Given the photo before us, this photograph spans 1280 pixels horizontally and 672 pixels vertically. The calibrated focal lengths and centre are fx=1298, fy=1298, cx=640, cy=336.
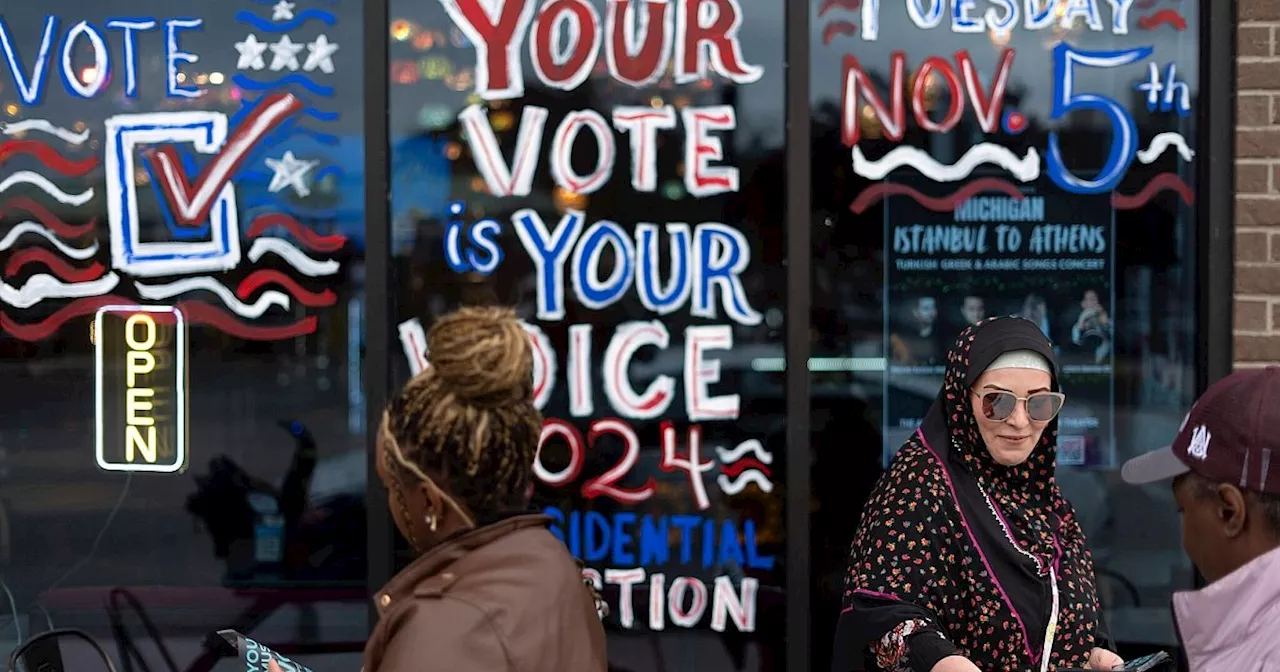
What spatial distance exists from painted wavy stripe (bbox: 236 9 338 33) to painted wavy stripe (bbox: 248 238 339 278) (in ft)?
2.38

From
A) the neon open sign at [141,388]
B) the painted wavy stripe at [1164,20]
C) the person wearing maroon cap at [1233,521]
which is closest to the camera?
the person wearing maroon cap at [1233,521]

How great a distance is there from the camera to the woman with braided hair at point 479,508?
1.78 meters

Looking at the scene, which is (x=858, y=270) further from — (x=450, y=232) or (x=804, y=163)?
(x=450, y=232)

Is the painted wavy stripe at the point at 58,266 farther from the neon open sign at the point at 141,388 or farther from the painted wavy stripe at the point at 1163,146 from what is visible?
the painted wavy stripe at the point at 1163,146

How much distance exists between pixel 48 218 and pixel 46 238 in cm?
7

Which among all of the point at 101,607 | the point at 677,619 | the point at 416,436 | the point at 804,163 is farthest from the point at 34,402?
the point at 416,436

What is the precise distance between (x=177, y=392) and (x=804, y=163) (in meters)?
2.29

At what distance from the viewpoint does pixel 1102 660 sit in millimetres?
3008

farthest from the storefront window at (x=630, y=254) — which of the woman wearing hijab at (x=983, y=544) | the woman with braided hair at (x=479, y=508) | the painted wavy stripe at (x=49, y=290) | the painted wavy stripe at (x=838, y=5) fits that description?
the woman with braided hair at (x=479, y=508)

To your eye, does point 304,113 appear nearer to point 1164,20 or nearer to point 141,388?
point 141,388

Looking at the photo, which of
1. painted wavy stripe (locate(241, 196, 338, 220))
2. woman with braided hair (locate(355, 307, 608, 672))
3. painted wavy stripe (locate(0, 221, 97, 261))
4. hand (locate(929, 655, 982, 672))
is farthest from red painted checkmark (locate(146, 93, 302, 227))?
hand (locate(929, 655, 982, 672))

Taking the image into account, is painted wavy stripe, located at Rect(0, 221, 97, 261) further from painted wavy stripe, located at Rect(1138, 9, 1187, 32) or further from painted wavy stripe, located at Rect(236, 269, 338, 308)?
painted wavy stripe, located at Rect(1138, 9, 1187, 32)

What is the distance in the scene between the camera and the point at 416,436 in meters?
1.90

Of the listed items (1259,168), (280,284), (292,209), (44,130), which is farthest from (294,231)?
(1259,168)
